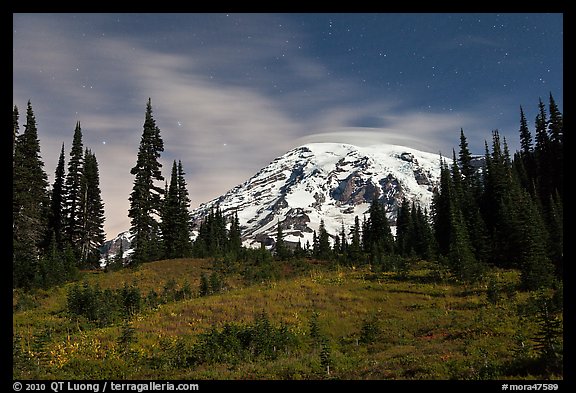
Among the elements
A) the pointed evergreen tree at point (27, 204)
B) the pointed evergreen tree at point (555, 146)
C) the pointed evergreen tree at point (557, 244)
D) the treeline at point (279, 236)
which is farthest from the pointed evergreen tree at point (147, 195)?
the pointed evergreen tree at point (555, 146)

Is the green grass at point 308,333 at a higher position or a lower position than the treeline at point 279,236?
lower

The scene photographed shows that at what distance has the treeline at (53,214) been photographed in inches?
1258

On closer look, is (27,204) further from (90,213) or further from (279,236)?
(279,236)

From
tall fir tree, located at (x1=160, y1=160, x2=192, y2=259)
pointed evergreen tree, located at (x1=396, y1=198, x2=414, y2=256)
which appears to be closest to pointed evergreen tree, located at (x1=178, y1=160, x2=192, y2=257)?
tall fir tree, located at (x1=160, y1=160, x2=192, y2=259)

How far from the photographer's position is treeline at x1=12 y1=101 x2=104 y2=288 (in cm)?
3195

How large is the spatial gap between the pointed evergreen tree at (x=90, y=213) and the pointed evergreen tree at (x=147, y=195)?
26.0 ft

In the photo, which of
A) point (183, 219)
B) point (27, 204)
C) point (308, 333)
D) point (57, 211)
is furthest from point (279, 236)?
point (308, 333)

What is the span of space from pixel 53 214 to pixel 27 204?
44.5ft

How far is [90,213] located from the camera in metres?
52.0

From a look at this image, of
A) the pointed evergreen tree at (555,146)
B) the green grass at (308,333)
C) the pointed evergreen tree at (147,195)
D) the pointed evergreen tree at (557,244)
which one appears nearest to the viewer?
the green grass at (308,333)

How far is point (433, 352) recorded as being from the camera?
14.4 meters

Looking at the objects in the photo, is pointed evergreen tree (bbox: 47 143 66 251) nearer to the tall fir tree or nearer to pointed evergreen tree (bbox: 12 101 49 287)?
pointed evergreen tree (bbox: 12 101 49 287)

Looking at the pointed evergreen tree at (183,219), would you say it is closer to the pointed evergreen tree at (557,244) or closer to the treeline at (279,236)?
the treeline at (279,236)
